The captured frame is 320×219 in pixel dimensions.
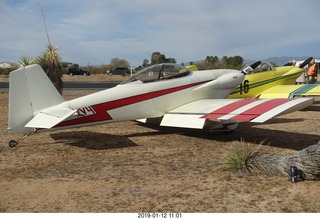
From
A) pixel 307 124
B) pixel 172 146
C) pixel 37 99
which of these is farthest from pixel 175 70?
pixel 307 124

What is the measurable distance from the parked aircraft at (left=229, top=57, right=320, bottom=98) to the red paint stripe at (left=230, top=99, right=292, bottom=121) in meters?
5.09

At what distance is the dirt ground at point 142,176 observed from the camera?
4102mm

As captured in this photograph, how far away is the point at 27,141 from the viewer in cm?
805

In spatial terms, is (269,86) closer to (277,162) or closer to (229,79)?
(229,79)

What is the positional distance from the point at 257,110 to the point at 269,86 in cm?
711

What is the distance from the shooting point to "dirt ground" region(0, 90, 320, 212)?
4102mm

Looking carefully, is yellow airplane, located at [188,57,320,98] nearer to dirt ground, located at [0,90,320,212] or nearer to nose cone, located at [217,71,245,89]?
nose cone, located at [217,71,245,89]

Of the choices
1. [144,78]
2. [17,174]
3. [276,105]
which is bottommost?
[17,174]

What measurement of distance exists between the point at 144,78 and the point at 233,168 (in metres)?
4.11

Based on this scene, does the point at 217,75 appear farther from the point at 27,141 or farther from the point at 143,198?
the point at 143,198

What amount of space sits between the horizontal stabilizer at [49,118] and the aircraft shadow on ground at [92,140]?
32.6 inches

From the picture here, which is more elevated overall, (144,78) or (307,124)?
(144,78)

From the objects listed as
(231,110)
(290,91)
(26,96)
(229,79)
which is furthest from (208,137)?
(290,91)
